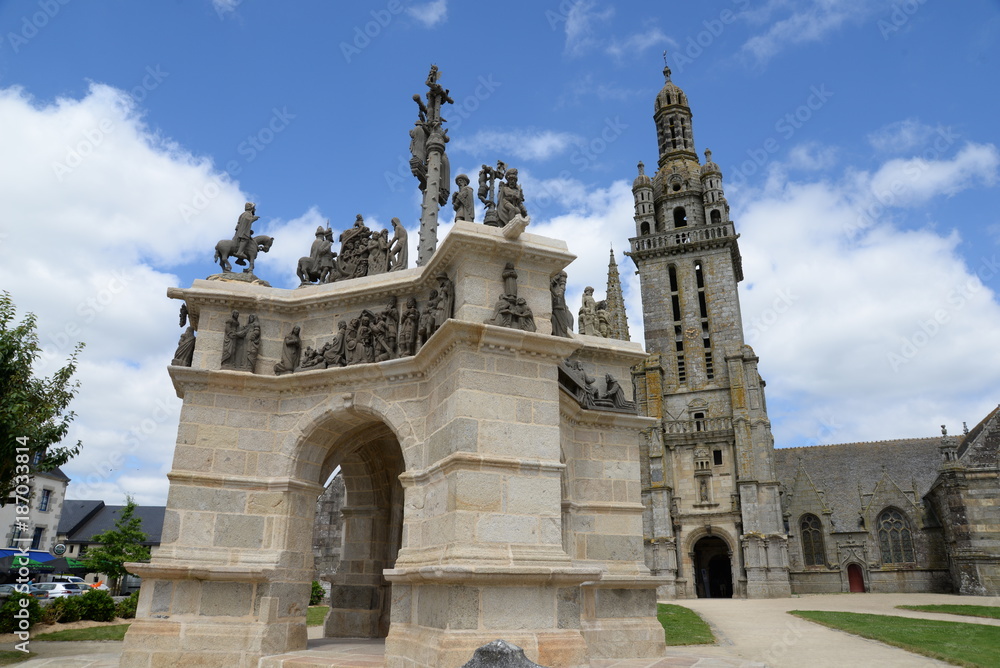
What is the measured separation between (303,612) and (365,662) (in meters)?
1.72

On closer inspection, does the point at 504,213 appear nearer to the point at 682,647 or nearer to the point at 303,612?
the point at 303,612

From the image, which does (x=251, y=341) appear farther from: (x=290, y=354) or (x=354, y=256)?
(x=354, y=256)

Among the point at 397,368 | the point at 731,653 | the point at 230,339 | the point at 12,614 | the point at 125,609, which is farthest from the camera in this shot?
the point at 125,609

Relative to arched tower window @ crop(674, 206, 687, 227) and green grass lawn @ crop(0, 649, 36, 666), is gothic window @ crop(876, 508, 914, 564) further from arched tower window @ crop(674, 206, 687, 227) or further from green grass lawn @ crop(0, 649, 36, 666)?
green grass lawn @ crop(0, 649, 36, 666)

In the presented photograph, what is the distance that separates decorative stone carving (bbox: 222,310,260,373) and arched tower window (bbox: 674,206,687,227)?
47.0 meters

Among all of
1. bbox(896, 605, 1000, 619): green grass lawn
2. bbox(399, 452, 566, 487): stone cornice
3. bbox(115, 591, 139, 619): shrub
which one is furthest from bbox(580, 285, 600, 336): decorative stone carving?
bbox(896, 605, 1000, 619): green grass lawn

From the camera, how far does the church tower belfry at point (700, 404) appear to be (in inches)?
1676

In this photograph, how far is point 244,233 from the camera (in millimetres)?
12250

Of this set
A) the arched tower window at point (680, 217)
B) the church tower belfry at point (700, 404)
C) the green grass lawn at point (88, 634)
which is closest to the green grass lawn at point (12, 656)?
the green grass lawn at point (88, 634)

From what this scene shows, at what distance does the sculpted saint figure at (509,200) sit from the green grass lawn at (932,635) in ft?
31.7

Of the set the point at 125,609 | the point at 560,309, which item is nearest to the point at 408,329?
the point at 560,309

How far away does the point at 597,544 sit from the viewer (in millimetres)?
10945

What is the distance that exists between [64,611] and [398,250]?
13423 millimetres

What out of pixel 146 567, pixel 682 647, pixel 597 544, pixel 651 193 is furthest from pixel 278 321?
pixel 651 193
